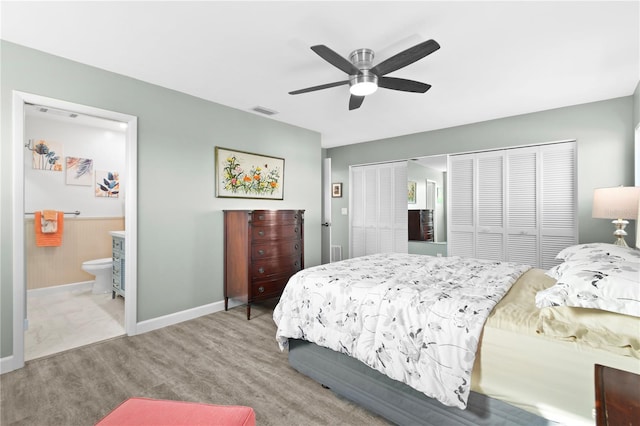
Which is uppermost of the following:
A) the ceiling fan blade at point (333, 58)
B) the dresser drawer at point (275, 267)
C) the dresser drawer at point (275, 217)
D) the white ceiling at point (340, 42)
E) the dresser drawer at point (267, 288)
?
the white ceiling at point (340, 42)

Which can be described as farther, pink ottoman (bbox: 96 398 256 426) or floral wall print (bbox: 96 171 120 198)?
floral wall print (bbox: 96 171 120 198)

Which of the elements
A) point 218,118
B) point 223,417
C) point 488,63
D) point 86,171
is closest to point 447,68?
point 488,63

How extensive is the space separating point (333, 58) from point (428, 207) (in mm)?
3537

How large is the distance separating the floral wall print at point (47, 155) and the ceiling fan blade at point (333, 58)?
15.3ft

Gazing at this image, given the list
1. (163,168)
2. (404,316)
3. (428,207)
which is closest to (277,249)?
(163,168)

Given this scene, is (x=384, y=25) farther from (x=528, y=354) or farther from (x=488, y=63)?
(x=528, y=354)

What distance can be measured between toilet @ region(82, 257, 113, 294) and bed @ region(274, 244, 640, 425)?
140 inches

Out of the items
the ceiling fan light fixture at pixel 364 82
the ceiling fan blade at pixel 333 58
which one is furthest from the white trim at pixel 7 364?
the ceiling fan light fixture at pixel 364 82

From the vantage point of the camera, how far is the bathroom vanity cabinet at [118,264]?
3836 mm

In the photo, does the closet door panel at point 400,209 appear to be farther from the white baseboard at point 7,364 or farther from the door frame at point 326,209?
the white baseboard at point 7,364

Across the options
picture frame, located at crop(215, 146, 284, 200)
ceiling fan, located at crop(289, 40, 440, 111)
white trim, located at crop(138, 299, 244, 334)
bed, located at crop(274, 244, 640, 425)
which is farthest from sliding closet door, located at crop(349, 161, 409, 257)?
bed, located at crop(274, 244, 640, 425)

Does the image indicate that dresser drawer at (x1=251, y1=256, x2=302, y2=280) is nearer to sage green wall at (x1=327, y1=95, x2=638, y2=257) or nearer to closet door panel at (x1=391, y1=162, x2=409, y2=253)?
closet door panel at (x1=391, y1=162, x2=409, y2=253)

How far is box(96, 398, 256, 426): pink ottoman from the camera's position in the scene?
3.51 ft

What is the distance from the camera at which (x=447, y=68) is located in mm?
2834
